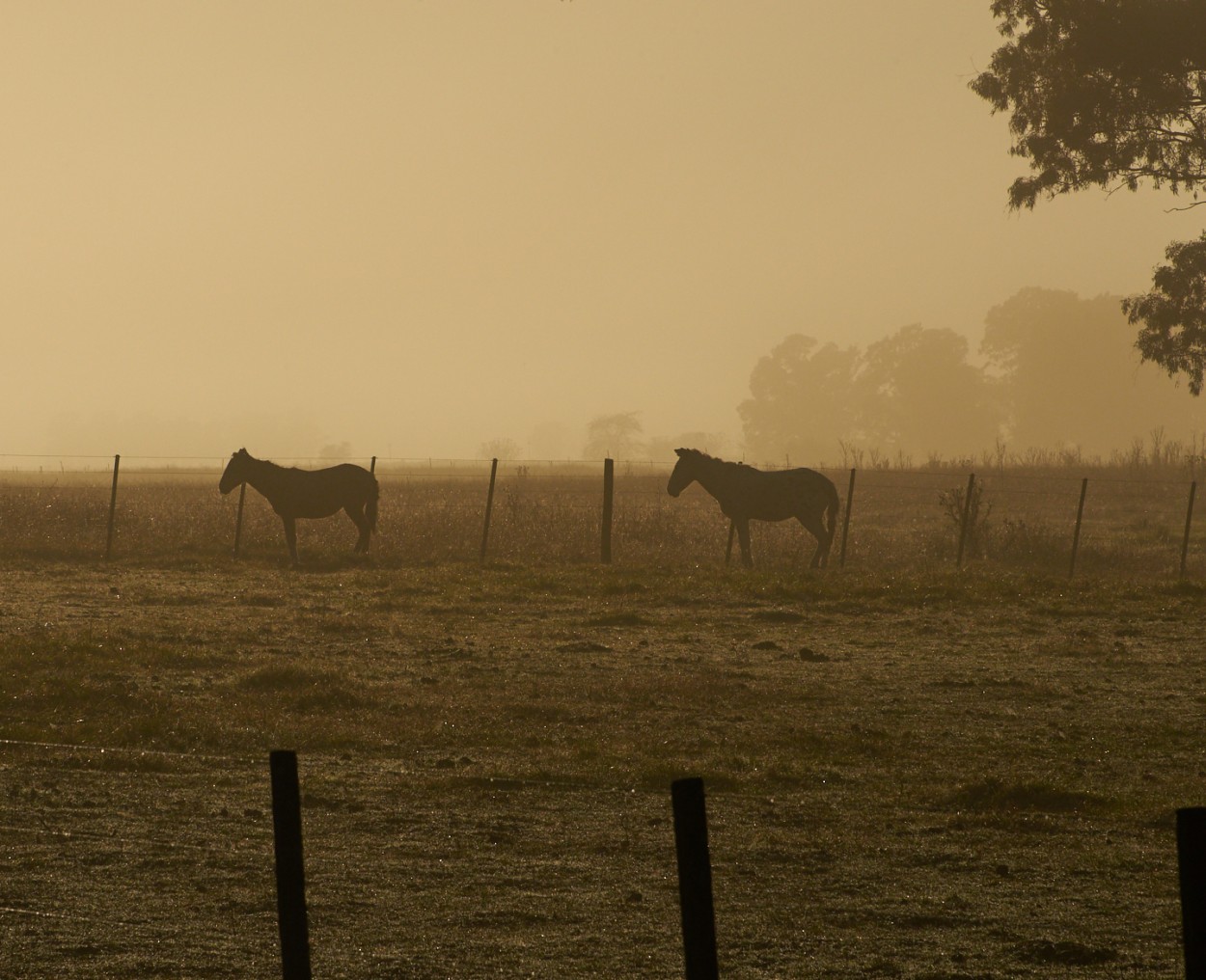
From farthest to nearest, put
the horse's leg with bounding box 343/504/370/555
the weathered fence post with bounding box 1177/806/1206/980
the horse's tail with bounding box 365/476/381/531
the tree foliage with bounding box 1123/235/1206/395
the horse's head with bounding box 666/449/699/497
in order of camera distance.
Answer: the tree foliage with bounding box 1123/235/1206/395, the horse's head with bounding box 666/449/699/497, the horse's tail with bounding box 365/476/381/531, the horse's leg with bounding box 343/504/370/555, the weathered fence post with bounding box 1177/806/1206/980

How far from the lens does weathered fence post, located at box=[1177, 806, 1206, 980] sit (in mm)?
2734

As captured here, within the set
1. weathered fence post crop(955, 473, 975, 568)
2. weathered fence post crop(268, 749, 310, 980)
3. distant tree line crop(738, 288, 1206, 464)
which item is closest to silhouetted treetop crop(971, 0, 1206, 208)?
weathered fence post crop(955, 473, 975, 568)

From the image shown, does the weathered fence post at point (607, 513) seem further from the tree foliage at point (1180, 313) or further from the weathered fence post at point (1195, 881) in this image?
the weathered fence post at point (1195, 881)

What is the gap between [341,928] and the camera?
6.43m

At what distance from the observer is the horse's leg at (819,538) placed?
2431cm

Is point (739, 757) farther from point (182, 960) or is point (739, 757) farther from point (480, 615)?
point (480, 615)

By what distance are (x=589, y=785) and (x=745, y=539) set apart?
1525 centimetres

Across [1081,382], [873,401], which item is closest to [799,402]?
[873,401]

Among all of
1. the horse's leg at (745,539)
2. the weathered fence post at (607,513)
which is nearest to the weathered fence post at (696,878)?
the weathered fence post at (607,513)

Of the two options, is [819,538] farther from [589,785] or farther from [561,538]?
[589,785]

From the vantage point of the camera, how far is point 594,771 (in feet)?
32.3

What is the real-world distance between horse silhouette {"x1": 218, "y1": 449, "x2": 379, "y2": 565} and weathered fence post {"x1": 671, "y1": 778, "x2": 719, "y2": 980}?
21841 millimetres

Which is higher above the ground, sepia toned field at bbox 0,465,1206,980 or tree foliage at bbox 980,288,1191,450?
tree foliage at bbox 980,288,1191,450

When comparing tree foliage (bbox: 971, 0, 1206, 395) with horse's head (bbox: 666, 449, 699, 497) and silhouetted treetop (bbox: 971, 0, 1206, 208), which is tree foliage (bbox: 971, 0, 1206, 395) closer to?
silhouetted treetop (bbox: 971, 0, 1206, 208)
